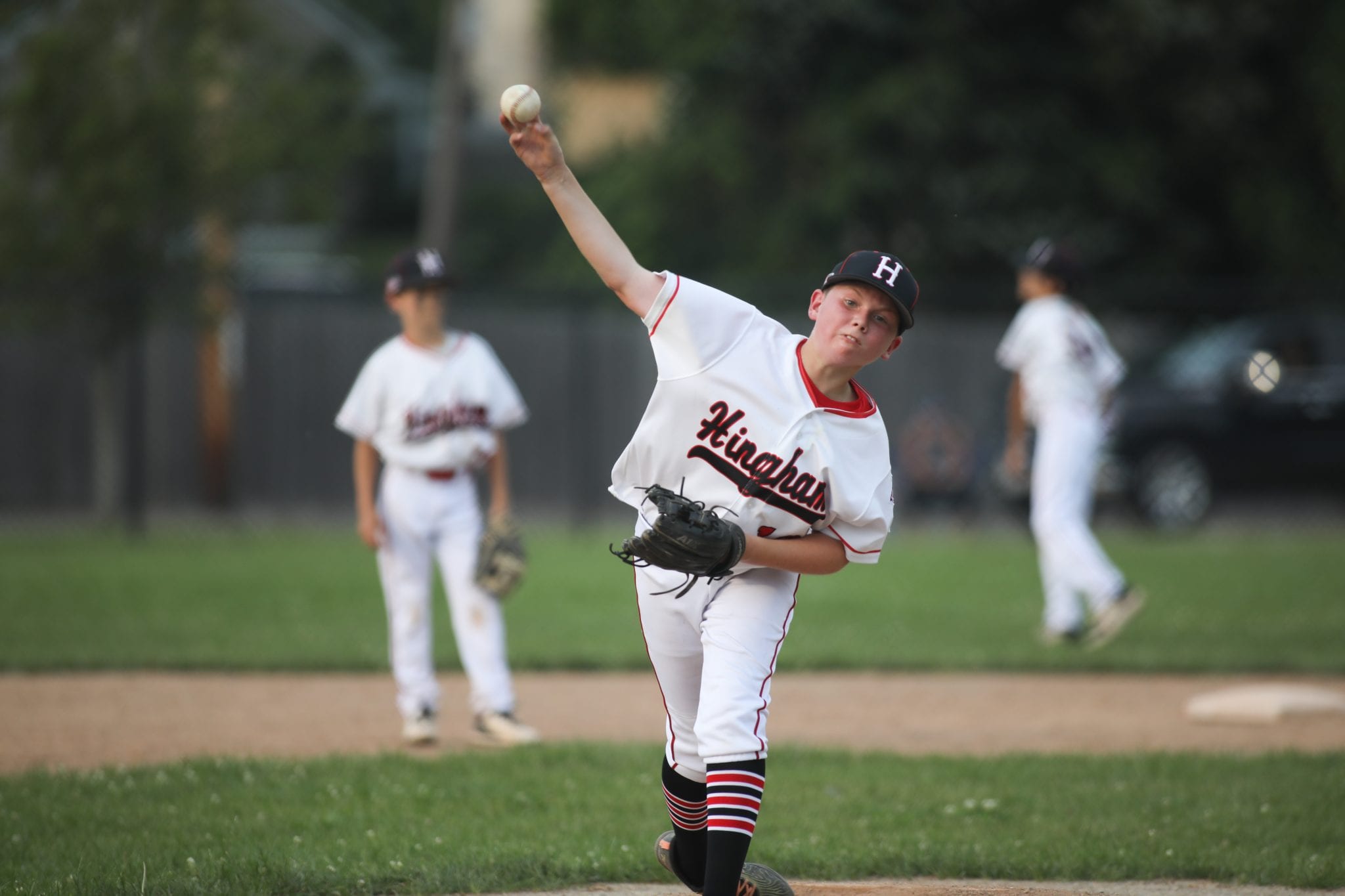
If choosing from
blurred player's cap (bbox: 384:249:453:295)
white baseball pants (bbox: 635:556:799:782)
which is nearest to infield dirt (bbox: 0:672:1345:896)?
Answer: blurred player's cap (bbox: 384:249:453:295)

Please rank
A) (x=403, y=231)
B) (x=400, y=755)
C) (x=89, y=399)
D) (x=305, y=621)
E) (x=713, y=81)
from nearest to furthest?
(x=400, y=755), (x=305, y=621), (x=89, y=399), (x=713, y=81), (x=403, y=231)

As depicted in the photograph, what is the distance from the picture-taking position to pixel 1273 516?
16.5 meters

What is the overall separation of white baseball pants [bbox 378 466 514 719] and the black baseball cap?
308cm

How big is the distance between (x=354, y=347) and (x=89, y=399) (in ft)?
10.0

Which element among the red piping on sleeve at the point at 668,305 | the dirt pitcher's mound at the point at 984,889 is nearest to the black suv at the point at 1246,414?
the dirt pitcher's mound at the point at 984,889

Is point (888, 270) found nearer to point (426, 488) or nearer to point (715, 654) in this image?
point (715, 654)

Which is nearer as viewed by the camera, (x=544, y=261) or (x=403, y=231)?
(x=544, y=261)

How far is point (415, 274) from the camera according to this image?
21.0 ft

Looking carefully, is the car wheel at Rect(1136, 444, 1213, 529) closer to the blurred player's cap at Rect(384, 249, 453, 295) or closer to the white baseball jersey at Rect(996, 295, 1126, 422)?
the white baseball jersey at Rect(996, 295, 1126, 422)

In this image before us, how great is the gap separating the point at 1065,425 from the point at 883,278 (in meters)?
5.34

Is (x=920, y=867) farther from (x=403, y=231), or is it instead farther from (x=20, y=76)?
(x=403, y=231)

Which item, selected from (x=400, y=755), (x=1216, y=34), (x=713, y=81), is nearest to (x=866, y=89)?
(x=713, y=81)

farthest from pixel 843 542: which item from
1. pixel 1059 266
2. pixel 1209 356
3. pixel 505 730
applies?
pixel 1209 356

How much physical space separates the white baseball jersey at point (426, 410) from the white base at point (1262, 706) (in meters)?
3.65
